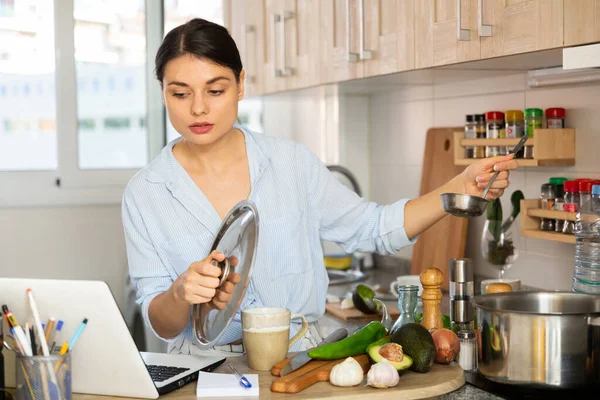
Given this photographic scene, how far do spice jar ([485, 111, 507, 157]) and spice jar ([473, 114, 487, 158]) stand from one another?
0.15ft

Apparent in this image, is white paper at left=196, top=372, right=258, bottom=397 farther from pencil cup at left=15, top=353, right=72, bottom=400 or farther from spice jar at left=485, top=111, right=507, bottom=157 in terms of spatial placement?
spice jar at left=485, top=111, right=507, bottom=157

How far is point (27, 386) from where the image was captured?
48.4 inches

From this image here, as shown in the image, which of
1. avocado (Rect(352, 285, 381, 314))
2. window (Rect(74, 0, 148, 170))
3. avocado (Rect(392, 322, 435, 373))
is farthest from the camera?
window (Rect(74, 0, 148, 170))

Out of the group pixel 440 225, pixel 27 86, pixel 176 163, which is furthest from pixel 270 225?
pixel 27 86

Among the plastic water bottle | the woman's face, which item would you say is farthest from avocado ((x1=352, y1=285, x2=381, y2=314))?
the woman's face

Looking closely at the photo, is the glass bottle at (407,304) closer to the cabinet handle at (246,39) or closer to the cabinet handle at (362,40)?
the cabinet handle at (362,40)

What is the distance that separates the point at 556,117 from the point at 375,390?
1.09 metres

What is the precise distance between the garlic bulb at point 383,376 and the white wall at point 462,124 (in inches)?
38.7

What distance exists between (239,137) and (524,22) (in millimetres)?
663

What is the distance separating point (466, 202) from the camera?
5.29 feet

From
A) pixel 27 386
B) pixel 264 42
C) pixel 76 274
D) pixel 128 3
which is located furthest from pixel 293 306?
pixel 128 3

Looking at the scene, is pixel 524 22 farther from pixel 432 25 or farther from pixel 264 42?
pixel 264 42

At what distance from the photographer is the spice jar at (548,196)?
2098 millimetres

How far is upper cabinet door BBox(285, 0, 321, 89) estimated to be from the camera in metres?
2.60
